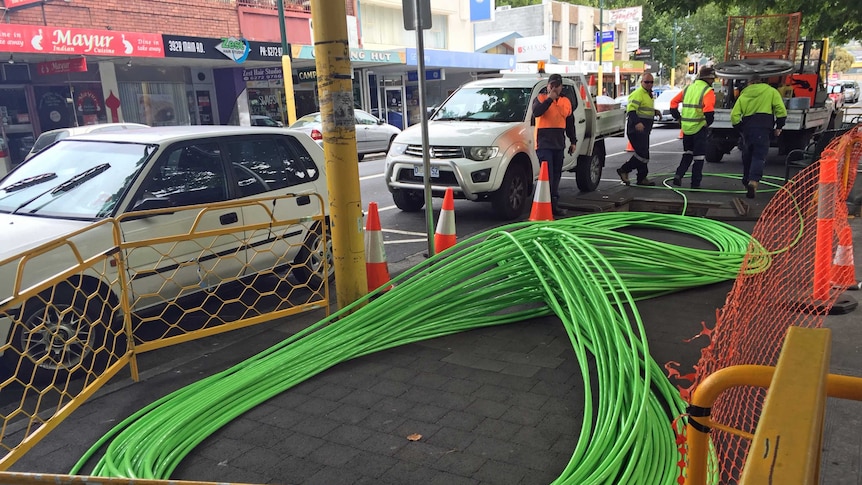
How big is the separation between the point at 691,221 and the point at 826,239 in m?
2.36

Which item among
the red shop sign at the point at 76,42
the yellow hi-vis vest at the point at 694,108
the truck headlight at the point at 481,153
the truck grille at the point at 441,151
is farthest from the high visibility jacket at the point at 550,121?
the red shop sign at the point at 76,42

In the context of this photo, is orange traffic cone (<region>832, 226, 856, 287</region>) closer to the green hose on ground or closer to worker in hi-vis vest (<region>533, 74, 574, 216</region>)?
the green hose on ground

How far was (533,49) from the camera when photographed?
45000 mm

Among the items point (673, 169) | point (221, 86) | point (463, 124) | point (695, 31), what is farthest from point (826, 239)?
point (695, 31)

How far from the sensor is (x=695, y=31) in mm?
59969

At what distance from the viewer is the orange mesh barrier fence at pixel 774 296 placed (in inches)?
135

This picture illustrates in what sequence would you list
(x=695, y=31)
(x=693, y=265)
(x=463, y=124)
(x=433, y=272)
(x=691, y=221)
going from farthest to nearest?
(x=695, y=31)
(x=463, y=124)
(x=691, y=221)
(x=693, y=265)
(x=433, y=272)

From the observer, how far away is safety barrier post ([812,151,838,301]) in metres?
5.40

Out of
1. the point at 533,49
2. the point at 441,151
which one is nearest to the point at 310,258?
the point at 441,151

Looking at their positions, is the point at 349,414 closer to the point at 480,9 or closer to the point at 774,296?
the point at 774,296

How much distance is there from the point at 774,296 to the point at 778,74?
9.39m

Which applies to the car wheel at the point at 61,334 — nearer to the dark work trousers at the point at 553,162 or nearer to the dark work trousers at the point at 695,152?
the dark work trousers at the point at 553,162

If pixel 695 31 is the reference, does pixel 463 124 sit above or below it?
below

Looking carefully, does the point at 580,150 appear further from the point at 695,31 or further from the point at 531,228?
the point at 695,31
